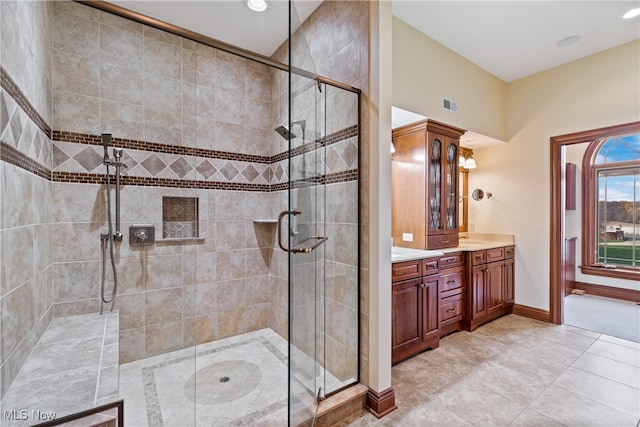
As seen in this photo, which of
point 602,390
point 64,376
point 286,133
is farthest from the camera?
point 602,390

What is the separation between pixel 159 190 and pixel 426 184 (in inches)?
96.6

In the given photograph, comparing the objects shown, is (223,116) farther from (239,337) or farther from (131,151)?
(239,337)

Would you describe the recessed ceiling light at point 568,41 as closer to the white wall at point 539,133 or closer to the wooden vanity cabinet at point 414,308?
the white wall at point 539,133

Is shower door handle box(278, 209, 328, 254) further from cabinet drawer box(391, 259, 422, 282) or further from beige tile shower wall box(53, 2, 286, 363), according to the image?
beige tile shower wall box(53, 2, 286, 363)

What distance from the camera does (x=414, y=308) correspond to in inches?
89.4

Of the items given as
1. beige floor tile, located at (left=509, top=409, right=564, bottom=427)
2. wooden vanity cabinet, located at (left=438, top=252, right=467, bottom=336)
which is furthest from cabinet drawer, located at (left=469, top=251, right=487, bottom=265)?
beige floor tile, located at (left=509, top=409, right=564, bottom=427)

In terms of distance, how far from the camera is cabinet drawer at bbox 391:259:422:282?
213 centimetres

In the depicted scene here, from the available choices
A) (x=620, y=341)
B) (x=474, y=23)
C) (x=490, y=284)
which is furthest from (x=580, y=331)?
(x=474, y=23)

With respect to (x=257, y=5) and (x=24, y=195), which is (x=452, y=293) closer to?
(x=257, y=5)

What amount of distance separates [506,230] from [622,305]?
192cm

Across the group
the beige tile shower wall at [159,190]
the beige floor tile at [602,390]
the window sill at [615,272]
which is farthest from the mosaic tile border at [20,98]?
the window sill at [615,272]

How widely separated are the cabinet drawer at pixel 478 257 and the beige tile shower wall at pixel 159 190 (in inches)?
79.7

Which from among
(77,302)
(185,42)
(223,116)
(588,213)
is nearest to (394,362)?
(77,302)

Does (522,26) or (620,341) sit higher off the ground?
(522,26)
